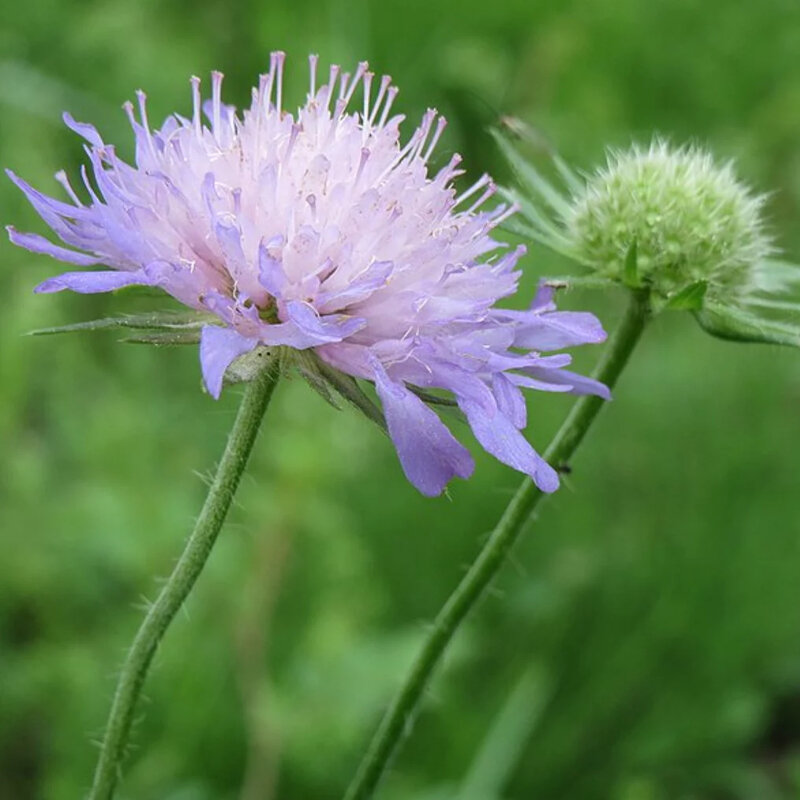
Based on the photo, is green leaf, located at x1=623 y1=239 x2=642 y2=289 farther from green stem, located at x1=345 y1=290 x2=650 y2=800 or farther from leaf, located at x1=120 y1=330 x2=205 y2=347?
leaf, located at x1=120 y1=330 x2=205 y2=347

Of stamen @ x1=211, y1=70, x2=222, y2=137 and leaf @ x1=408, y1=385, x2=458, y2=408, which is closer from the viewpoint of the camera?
leaf @ x1=408, y1=385, x2=458, y2=408

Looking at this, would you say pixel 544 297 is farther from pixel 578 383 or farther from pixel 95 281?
pixel 95 281

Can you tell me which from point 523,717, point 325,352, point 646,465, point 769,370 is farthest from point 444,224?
point 769,370

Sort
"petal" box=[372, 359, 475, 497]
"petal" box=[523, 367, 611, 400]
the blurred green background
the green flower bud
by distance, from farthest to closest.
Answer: the blurred green background, the green flower bud, "petal" box=[523, 367, 611, 400], "petal" box=[372, 359, 475, 497]

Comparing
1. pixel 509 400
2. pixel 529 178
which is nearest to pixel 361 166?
pixel 509 400

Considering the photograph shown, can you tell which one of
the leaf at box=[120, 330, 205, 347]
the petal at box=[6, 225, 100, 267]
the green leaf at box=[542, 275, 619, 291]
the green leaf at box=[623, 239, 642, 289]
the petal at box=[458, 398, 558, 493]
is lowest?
the leaf at box=[120, 330, 205, 347]

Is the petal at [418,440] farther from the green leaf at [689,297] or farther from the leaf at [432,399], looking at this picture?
the green leaf at [689,297]

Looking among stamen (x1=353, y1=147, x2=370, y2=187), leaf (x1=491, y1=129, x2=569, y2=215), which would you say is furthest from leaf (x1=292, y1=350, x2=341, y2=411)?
leaf (x1=491, y1=129, x2=569, y2=215)

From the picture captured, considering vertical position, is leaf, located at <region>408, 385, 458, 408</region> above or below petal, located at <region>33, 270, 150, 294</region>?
above
